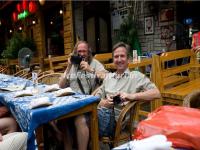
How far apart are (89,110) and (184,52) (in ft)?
7.57

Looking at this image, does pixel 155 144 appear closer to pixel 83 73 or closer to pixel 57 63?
pixel 83 73

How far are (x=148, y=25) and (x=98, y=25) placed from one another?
2.07 metres

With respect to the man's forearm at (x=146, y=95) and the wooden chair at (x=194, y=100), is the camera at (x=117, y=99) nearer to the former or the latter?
the man's forearm at (x=146, y=95)

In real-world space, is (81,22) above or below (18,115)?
above

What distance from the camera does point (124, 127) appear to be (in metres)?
2.85

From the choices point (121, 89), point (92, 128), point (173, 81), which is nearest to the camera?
point (92, 128)

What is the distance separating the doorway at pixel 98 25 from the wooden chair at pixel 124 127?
6187mm

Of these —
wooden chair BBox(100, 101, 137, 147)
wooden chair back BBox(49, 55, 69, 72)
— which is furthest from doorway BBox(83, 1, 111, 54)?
wooden chair BBox(100, 101, 137, 147)

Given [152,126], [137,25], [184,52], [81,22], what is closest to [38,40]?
[81,22]

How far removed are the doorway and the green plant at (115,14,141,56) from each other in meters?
1.43

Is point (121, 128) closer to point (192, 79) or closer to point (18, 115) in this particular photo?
point (18, 115)

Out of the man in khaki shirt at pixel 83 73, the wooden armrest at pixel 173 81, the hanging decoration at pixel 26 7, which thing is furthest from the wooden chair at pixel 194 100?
the hanging decoration at pixel 26 7

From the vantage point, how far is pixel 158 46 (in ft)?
23.4

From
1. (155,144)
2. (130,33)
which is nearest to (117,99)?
(155,144)
